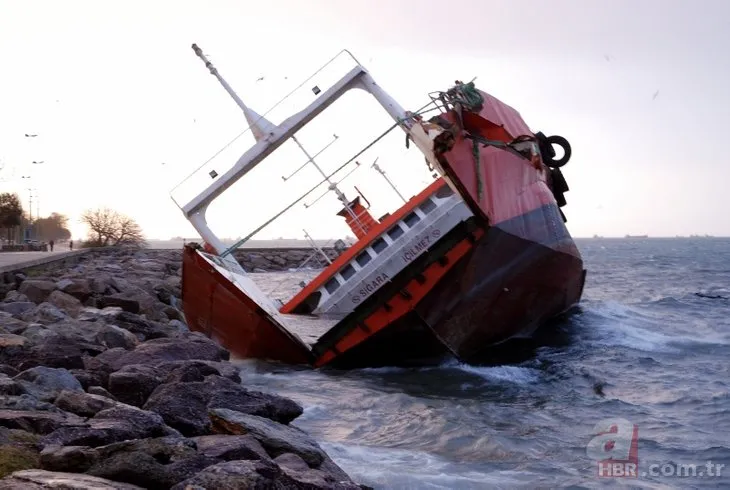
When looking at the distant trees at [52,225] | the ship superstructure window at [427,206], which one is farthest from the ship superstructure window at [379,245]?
the distant trees at [52,225]

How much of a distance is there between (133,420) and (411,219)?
8.20m

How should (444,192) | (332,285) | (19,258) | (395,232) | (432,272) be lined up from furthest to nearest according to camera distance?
(19,258) < (332,285) < (444,192) < (395,232) < (432,272)

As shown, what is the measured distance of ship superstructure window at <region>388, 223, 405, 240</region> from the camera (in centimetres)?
1295

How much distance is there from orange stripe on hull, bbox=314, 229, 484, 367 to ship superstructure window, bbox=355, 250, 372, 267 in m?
1.41

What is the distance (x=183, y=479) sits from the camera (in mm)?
4578

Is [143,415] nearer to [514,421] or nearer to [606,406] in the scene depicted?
[514,421]

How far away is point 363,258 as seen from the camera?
43.0 ft

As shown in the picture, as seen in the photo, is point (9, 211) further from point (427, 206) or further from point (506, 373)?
point (506, 373)

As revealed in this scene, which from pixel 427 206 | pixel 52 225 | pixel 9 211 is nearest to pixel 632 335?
pixel 427 206

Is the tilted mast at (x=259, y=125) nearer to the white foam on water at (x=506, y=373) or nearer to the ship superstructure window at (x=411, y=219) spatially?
the ship superstructure window at (x=411, y=219)

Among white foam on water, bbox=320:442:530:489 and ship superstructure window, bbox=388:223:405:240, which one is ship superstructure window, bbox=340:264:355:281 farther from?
white foam on water, bbox=320:442:530:489

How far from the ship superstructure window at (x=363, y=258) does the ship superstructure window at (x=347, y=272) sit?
0.49ft

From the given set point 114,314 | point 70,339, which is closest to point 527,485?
point 70,339

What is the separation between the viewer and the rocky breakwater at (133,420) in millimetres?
4484
